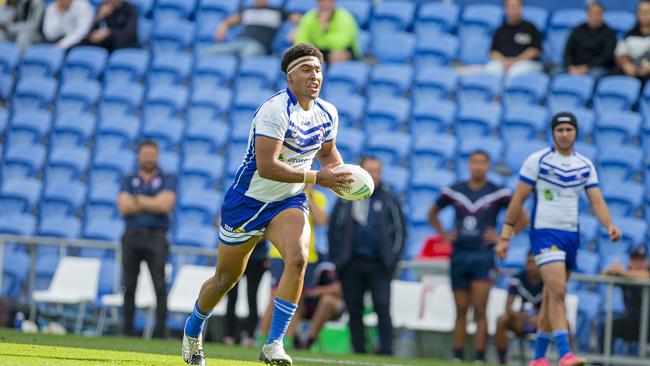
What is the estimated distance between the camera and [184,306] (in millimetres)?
15078

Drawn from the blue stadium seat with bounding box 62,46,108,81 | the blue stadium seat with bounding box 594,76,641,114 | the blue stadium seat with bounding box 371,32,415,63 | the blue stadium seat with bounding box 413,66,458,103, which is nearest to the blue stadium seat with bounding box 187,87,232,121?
the blue stadium seat with bounding box 62,46,108,81

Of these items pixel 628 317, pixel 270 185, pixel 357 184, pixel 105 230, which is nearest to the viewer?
pixel 357 184

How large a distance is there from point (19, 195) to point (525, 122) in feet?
24.1

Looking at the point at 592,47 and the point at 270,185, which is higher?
the point at 592,47

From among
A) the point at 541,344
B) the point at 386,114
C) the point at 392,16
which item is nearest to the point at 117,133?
the point at 386,114

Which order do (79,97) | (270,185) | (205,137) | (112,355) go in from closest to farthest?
(270,185)
(112,355)
(205,137)
(79,97)

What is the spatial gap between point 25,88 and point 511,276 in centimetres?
866

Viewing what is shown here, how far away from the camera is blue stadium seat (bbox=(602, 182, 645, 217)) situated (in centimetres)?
1544

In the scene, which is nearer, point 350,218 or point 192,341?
point 192,341

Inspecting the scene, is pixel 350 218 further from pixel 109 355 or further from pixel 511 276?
pixel 109 355

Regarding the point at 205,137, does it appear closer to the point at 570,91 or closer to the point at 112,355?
the point at 570,91

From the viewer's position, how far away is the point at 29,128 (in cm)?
1823

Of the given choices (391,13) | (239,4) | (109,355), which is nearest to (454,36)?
(391,13)

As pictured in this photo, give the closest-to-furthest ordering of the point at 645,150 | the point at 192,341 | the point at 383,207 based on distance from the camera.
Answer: the point at 192,341, the point at 383,207, the point at 645,150
